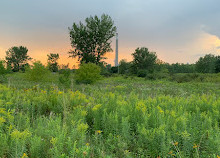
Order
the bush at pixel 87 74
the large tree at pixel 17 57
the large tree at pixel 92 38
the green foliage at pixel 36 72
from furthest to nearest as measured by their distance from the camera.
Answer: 1. the large tree at pixel 17 57
2. the large tree at pixel 92 38
3. the bush at pixel 87 74
4. the green foliage at pixel 36 72

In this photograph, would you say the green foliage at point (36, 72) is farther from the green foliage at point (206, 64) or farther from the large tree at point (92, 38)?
the green foliage at point (206, 64)

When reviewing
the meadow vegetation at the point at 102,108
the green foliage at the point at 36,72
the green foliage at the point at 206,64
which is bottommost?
the meadow vegetation at the point at 102,108

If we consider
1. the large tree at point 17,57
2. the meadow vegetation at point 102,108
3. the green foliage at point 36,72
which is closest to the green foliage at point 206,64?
the meadow vegetation at point 102,108

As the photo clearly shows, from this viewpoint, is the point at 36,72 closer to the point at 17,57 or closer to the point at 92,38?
the point at 92,38

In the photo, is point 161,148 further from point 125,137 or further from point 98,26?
point 98,26

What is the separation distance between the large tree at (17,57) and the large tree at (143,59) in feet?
131

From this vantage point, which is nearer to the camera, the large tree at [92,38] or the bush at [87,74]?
the bush at [87,74]

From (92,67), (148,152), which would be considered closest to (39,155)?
(148,152)

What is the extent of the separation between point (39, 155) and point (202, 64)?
4992cm

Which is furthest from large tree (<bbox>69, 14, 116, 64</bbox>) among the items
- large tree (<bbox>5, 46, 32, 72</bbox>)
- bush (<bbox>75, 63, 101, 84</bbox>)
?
large tree (<bbox>5, 46, 32, 72</bbox>)

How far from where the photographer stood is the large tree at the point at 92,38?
38.0 m

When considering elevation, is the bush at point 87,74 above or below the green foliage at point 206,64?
below

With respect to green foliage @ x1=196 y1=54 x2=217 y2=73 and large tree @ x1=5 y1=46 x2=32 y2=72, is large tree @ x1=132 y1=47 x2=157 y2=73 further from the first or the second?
large tree @ x1=5 y1=46 x2=32 y2=72

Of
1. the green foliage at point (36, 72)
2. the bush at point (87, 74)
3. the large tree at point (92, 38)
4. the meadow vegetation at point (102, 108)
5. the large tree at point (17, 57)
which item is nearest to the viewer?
the meadow vegetation at point (102, 108)
